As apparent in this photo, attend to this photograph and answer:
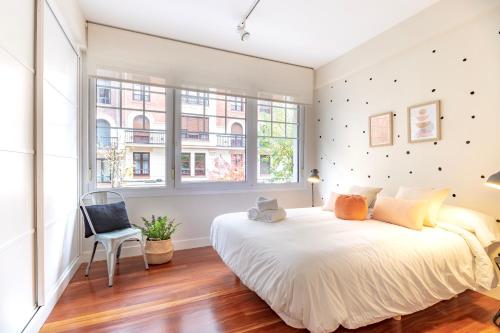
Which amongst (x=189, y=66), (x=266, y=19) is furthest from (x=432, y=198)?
(x=189, y=66)

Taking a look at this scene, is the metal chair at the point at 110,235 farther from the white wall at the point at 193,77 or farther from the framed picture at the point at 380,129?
the framed picture at the point at 380,129

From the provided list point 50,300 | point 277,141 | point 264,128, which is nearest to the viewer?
point 50,300

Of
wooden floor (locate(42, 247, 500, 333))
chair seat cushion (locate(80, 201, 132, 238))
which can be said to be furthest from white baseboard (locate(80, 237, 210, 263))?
chair seat cushion (locate(80, 201, 132, 238))

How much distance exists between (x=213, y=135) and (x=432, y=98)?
259 cm

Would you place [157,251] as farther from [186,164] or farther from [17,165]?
[17,165]

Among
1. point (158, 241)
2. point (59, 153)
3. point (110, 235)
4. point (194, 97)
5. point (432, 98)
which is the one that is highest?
point (194, 97)

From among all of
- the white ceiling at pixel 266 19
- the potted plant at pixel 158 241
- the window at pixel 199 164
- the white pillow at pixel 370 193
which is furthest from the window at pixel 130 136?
the white pillow at pixel 370 193

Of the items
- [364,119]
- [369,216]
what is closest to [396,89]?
[364,119]

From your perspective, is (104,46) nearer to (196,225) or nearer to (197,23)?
(197,23)

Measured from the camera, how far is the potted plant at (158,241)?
9.46 ft

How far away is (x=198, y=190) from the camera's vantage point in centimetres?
351

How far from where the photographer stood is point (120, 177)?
3.17 metres

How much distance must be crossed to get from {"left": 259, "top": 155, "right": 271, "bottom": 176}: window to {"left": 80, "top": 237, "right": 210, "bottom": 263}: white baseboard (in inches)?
50.6

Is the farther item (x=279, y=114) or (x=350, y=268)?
(x=279, y=114)
